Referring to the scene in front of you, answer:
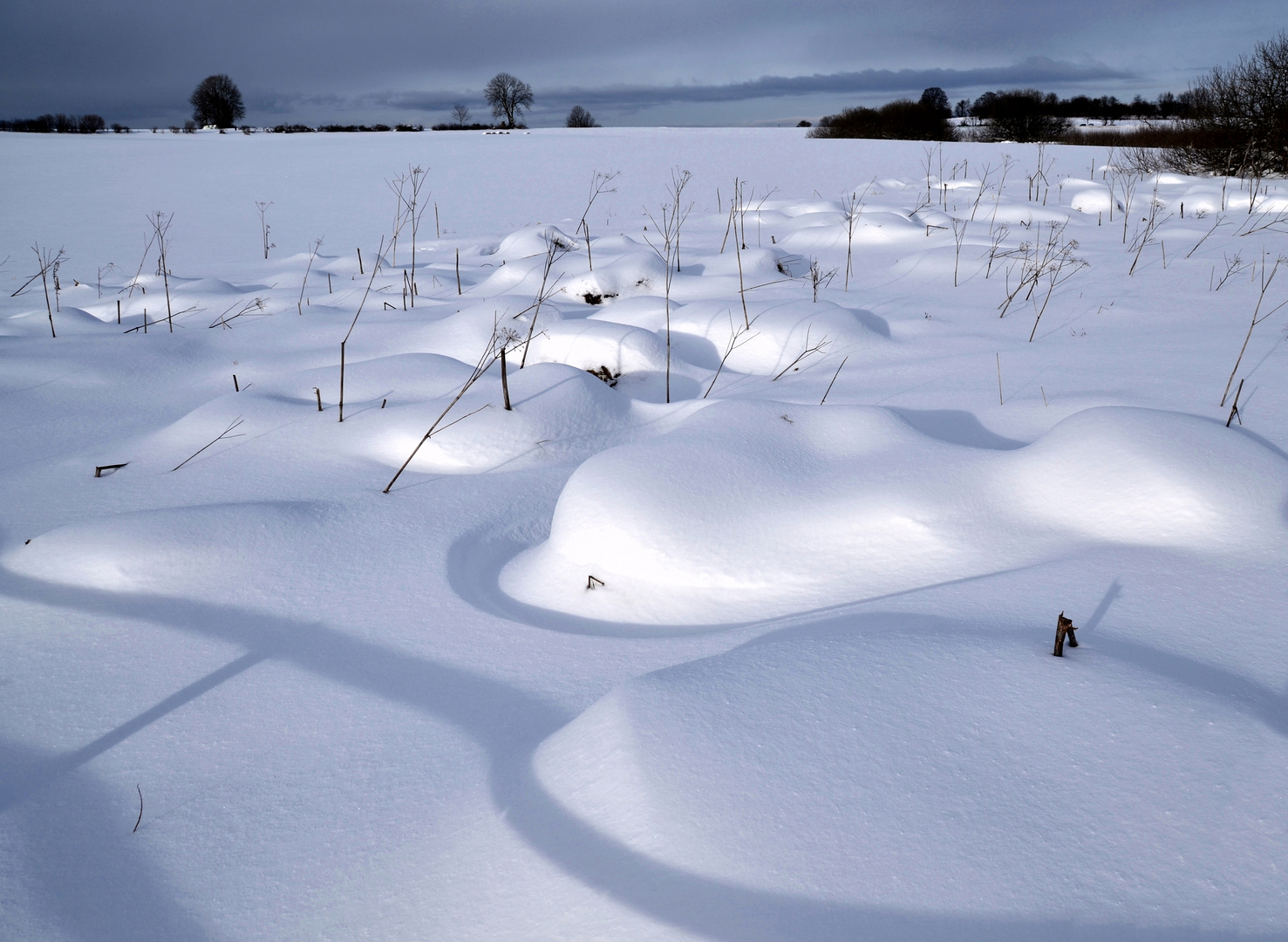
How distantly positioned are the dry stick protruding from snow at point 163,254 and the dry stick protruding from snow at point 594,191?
89.5 inches

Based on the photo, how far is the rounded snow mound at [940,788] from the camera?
811mm

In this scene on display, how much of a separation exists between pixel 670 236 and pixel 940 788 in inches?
233

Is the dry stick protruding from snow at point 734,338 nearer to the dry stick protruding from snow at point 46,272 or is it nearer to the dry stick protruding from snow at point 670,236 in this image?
the dry stick protruding from snow at point 670,236

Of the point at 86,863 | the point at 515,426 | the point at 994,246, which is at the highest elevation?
the point at 994,246

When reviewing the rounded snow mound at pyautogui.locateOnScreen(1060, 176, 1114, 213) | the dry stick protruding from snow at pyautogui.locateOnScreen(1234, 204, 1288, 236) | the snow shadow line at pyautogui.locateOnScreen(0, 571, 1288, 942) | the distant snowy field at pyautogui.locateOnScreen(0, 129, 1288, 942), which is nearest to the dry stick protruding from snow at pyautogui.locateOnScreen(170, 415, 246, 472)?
the distant snowy field at pyautogui.locateOnScreen(0, 129, 1288, 942)

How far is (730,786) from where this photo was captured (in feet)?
3.03

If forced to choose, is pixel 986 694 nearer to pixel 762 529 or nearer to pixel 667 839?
pixel 667 839

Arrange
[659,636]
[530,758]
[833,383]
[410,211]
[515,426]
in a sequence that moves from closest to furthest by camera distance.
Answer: [530,758] → [659,636] → [515,426] → [833,383] → [410,211]

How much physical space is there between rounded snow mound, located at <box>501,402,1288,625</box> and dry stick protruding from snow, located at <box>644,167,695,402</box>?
40.8 inches

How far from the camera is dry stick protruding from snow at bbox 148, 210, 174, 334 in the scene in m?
3.96

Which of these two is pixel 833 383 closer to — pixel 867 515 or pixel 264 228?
pixel 867 515

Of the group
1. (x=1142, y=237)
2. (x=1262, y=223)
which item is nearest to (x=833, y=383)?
(x=1142, y=237)

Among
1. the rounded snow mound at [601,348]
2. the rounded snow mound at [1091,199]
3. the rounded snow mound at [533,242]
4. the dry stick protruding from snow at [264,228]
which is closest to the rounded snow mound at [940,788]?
the rounded snow mound at [601,348]

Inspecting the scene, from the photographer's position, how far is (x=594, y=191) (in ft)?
30.6
